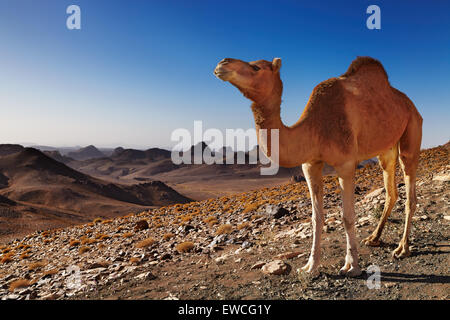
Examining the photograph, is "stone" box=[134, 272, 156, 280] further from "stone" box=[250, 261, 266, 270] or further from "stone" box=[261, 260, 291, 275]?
"stone" box=[261, 260, 291, 275]

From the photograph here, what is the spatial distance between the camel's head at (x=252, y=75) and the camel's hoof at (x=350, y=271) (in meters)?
2.88

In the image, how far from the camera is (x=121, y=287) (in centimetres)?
489

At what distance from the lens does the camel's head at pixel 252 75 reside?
3.19m

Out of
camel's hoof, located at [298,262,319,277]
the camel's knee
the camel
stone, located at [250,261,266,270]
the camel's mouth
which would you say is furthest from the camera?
stone, located at [250,261,266,270]

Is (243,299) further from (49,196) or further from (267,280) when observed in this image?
(49,196)

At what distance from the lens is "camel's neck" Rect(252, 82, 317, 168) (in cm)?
367

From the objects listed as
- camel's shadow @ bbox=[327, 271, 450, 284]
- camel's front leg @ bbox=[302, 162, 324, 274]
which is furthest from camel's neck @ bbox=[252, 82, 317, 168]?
camel's shadow @ bbox=[327, 271, 450, 284]

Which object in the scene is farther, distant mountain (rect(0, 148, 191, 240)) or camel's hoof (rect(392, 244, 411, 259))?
distant mountain (rect(0, 148, 191, 240))

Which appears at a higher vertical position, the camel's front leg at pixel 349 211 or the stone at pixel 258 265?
the camel's front leg at pixel 349 211

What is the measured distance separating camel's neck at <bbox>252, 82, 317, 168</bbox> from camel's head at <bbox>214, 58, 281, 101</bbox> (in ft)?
0.43

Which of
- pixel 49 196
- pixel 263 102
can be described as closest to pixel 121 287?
pixel 263 102

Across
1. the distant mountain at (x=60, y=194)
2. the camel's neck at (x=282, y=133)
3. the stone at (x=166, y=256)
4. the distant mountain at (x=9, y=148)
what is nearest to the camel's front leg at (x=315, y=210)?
the camel's neck at (x=282, y=133)

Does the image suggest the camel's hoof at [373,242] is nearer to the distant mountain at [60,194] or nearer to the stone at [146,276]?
the stone at [146,276]

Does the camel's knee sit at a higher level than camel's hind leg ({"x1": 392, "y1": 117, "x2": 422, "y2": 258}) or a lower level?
lower
